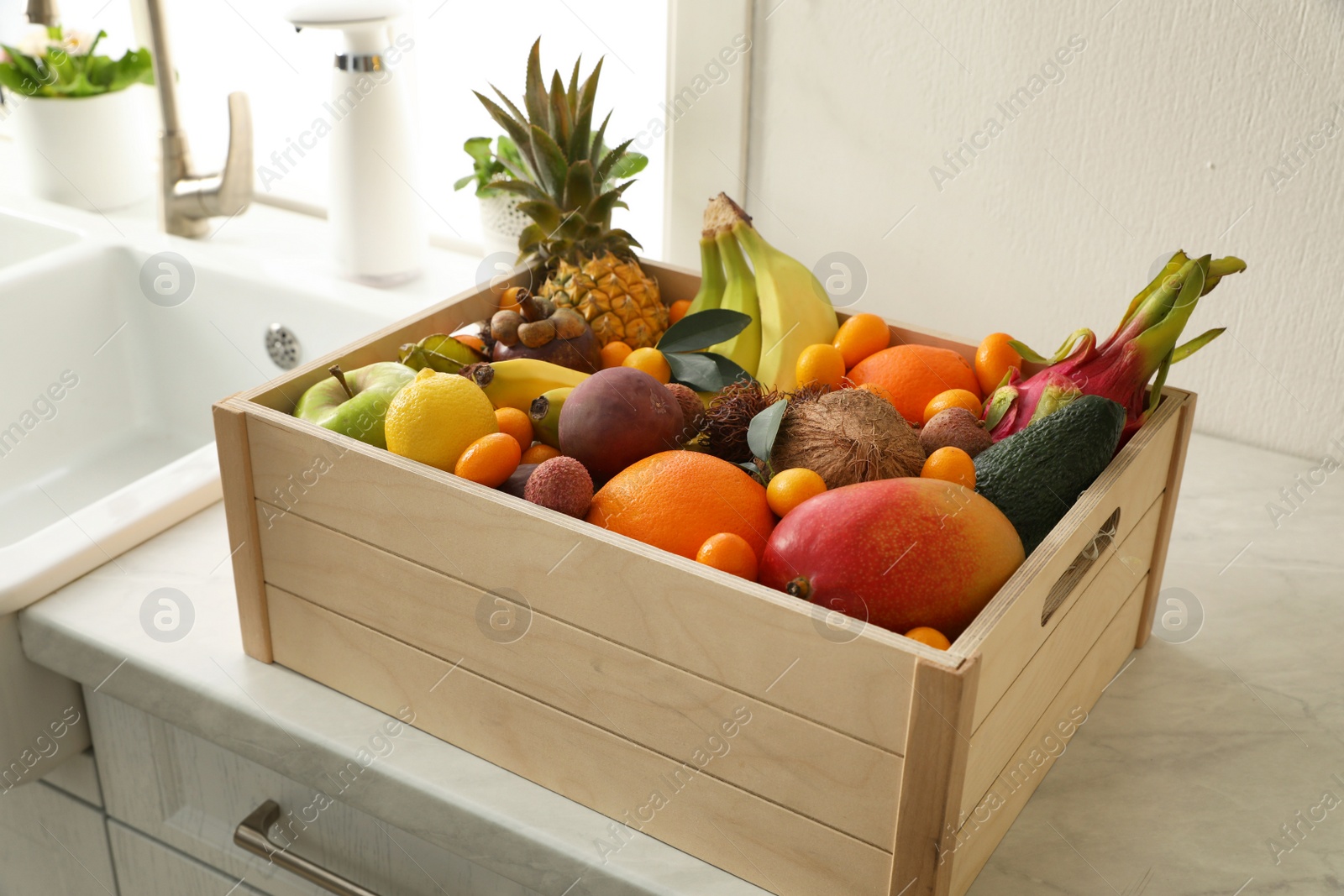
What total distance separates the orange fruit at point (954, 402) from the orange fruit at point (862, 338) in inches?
3.6

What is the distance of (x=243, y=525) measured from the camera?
2.43 ft

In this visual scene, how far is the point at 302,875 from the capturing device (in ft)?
2.56

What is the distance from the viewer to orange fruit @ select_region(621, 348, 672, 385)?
82cm

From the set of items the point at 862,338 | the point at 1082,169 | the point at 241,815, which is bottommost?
the point at 241,815

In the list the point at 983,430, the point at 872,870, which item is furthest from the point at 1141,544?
the point at 872,870

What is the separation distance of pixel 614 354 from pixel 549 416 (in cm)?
13

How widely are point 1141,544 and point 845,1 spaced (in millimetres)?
585

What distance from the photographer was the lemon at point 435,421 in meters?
0.69

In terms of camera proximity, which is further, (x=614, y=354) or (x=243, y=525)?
(x=614, y=354)

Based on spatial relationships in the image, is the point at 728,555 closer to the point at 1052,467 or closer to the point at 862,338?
the point at 1052,467

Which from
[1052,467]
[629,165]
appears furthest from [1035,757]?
[629,165]

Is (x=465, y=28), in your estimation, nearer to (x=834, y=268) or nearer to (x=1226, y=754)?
(x=834, y=268)

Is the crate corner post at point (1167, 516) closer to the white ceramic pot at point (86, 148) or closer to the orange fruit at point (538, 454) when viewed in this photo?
the orange fruit at point (538, 454)

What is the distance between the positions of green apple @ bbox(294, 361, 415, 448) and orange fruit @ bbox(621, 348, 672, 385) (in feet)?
0.52
